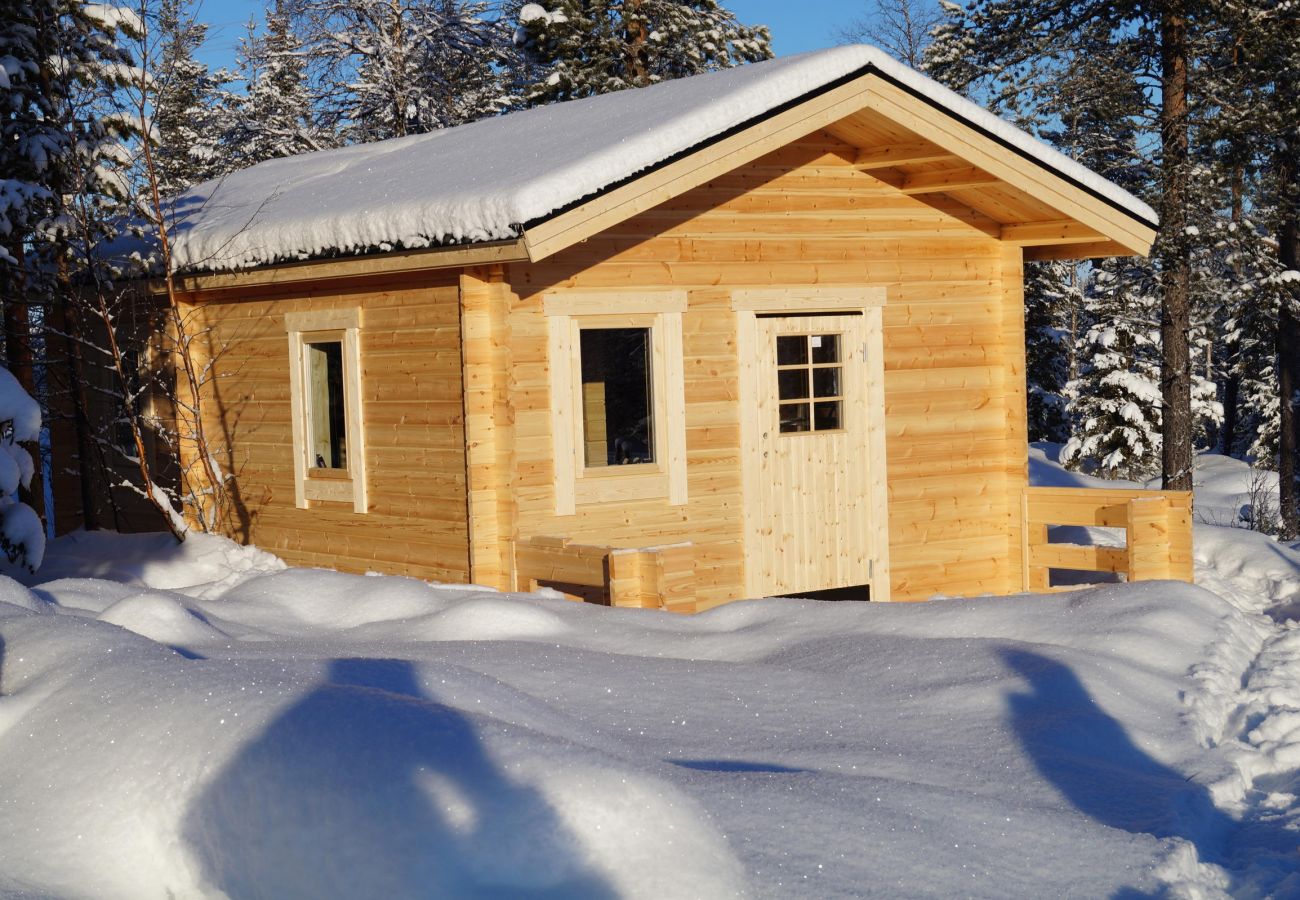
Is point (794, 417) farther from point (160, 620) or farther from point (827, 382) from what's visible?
point (160, 620)

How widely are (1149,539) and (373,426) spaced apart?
6.20 meters

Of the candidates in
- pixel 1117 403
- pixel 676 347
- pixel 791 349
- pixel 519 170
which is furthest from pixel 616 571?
pixel 1117 403

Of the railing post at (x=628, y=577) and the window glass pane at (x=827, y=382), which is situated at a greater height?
the window glass pane at (x=827, y=382)

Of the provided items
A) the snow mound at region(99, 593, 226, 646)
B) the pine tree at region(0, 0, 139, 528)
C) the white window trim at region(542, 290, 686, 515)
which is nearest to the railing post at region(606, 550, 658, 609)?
the white window trim at region(542, 290, 686, 515)

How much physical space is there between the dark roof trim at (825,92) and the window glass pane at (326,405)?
124 inches

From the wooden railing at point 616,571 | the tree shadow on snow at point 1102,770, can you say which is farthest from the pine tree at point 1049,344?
the tree shadow on snow at point 1102,770

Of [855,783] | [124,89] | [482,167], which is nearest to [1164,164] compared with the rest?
[482,167]

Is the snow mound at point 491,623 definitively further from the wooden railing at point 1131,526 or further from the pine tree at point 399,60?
the pine tree at point 399,60

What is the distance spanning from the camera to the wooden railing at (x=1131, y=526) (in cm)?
1188

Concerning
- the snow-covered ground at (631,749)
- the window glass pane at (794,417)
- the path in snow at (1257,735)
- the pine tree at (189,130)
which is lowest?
the path in snow at (1257,735)

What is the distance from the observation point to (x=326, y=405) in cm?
1227

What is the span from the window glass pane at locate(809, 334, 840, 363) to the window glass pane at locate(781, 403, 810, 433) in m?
0.42

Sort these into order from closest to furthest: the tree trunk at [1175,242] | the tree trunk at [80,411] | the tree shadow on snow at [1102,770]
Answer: the tree shadow on snow at [1102,770]
the tree trunk at [80,411]
the tree trunk at [1175,242]

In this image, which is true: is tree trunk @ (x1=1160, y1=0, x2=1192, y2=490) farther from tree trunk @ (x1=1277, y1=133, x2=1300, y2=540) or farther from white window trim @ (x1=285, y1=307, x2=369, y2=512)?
white window trim @ (x1=285, y1=307, x2=369, y2=512)
